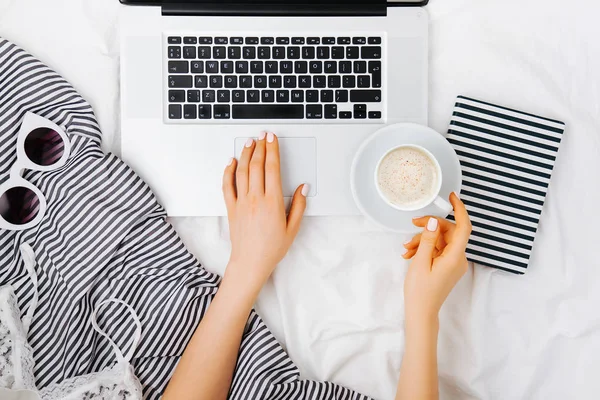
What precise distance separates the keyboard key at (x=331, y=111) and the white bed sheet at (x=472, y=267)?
0.55ft

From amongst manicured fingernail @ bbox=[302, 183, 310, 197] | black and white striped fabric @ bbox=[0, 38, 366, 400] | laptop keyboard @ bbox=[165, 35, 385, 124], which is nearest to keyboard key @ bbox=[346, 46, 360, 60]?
laptop keyboard @ bbox=[165, 35, 385, 124]

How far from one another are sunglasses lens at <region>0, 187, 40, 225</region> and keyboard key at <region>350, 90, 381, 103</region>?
519mm

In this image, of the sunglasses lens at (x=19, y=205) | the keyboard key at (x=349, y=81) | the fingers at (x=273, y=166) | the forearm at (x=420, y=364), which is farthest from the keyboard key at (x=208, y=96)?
the forearm at (x=420, y=364)

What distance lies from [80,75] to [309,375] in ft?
2.02

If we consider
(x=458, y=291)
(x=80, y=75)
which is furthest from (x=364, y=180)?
(x=80, y=75)

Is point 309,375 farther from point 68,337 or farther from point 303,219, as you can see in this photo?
point 68,337

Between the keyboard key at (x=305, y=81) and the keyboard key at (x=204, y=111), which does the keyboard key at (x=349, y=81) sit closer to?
the keyboard key at (x=305, y=81)

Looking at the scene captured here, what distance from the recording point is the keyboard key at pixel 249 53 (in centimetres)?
79

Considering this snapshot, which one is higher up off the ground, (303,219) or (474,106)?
(474,106)

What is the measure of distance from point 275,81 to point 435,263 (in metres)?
0.36

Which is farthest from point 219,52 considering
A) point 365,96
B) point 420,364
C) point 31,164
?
point 420,364

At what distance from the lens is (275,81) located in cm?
79

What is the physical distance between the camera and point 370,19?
31.2 inches

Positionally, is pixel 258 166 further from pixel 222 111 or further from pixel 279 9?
pixel 279 9
